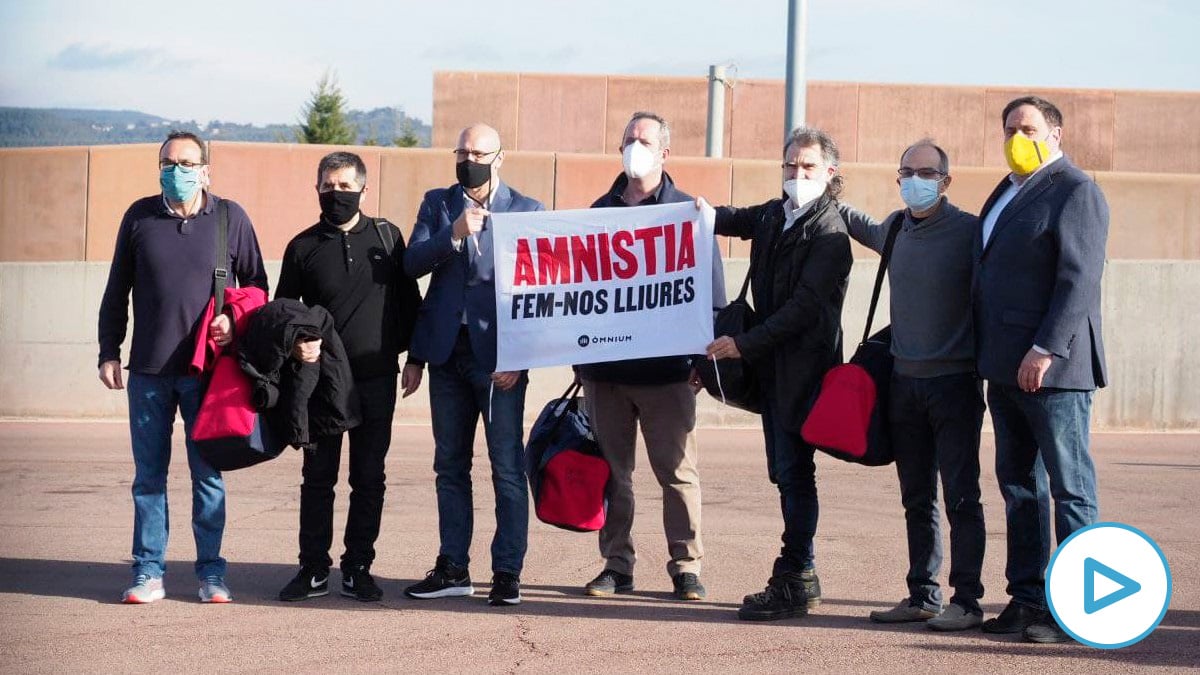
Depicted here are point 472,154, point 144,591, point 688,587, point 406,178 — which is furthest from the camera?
point 406,178

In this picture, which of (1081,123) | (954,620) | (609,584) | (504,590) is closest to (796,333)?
(954,620)

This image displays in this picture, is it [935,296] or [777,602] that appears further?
[777,602]

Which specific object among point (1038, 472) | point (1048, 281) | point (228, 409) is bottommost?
point (1038, 472)

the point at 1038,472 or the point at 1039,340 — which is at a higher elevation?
the point at 1039,340

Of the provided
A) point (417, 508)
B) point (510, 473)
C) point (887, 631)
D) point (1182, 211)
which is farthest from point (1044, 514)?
point (1182, 211)

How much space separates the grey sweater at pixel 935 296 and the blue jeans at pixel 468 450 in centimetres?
182

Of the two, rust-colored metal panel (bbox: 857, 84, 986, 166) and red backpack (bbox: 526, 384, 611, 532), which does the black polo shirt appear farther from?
rust-colored metal panel (bbox: 857, 84, 986, 166)

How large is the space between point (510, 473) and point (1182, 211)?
13519 mm

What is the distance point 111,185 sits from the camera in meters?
17.7

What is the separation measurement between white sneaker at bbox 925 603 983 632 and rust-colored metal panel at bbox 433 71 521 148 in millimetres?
20187

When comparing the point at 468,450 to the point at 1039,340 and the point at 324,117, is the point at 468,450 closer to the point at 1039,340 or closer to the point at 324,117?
the point at 1039,340

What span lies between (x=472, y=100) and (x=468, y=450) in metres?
19.5

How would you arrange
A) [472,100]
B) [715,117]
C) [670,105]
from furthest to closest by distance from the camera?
1. [472,100]
2. [670,105]
3. [715,117]

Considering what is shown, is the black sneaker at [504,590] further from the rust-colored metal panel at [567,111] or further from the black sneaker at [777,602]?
the rust-colored metal panel at [567,111]
